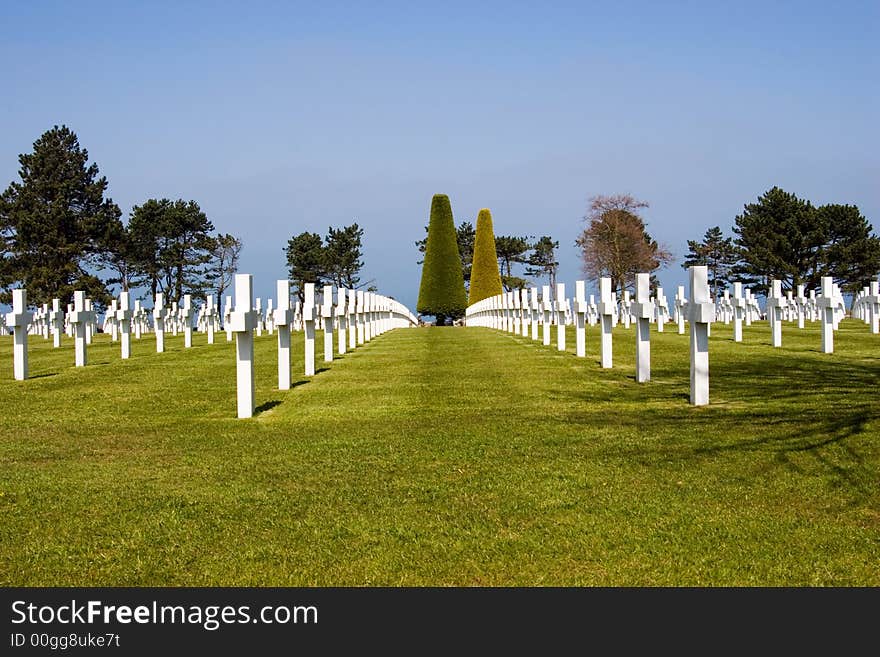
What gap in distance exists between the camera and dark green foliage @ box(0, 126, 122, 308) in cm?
5984

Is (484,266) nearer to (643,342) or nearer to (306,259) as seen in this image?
(306,259)

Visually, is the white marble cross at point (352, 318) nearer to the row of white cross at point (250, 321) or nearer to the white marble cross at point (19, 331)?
the row of white cross at point (250, 321)

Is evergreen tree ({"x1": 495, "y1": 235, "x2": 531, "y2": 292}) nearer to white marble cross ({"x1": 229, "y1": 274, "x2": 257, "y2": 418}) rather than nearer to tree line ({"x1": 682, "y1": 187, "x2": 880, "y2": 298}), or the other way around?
tree line ({"x1": 682, "y1": 187, "x2": 880, "y2": 298})

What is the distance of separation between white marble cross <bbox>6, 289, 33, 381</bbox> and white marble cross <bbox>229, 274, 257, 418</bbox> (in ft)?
21.1

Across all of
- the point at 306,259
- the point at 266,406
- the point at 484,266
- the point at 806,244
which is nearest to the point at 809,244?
the point at 806,244

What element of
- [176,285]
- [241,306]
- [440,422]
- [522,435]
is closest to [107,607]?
[522,435]

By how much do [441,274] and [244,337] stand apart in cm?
6172

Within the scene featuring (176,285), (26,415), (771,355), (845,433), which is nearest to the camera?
(845,433)

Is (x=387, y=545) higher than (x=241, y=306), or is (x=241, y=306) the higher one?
(x=241, y=306)

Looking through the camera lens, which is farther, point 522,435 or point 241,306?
point 241,306

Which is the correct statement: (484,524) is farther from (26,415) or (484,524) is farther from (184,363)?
(184,363)

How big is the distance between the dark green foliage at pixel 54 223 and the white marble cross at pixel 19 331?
43.7m

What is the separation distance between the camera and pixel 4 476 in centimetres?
777

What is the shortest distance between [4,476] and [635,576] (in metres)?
5.06
